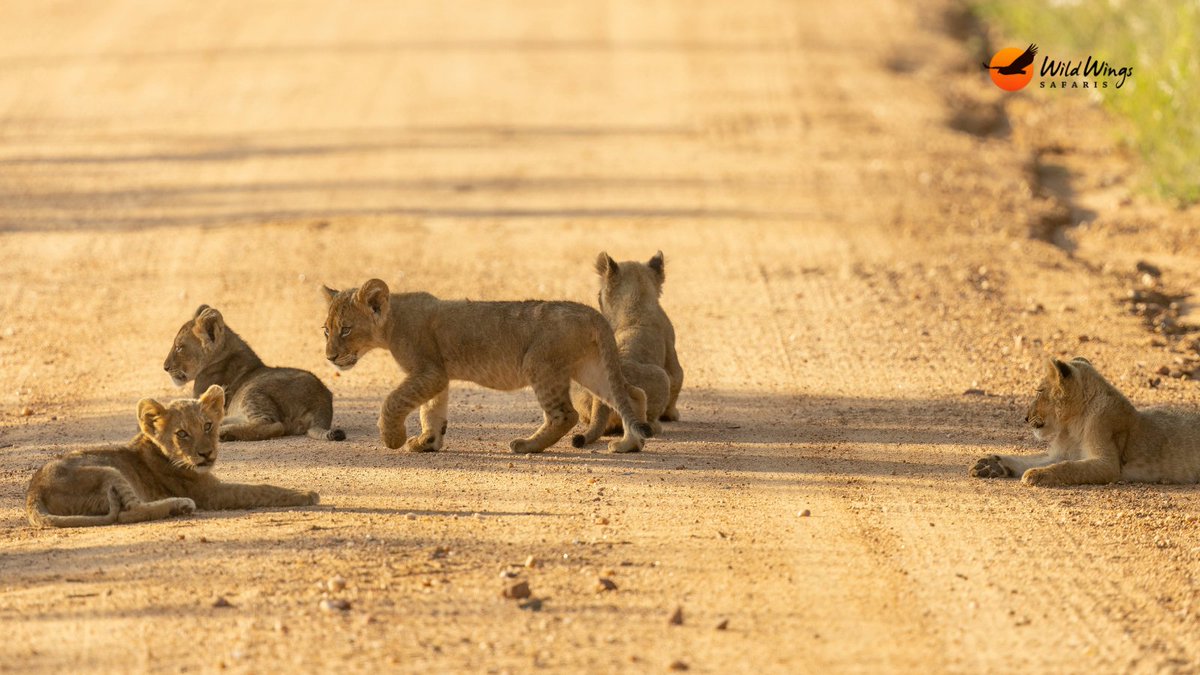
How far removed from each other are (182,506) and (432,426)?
1.96m

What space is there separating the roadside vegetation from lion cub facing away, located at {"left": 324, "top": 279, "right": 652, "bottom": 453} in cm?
986

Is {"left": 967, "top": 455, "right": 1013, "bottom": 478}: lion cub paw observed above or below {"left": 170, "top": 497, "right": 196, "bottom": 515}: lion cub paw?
above

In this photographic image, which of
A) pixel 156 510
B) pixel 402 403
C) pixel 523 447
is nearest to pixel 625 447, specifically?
pixel 523 447

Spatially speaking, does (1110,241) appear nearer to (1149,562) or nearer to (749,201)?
(749,201)

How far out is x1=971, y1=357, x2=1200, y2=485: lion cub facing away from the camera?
936 cm

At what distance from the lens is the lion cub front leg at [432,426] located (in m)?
9.97

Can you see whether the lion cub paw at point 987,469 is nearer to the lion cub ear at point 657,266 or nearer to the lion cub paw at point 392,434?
the lion cub ear at point 657,266

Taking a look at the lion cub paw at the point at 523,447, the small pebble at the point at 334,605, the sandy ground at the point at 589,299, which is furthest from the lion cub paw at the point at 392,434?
the small pebble at the point at 334,605

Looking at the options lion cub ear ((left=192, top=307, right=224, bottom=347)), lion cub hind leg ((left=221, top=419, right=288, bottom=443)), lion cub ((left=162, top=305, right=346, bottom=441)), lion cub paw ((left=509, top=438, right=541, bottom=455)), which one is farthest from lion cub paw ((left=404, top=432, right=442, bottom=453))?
lion cub ear ((left=192, top=307, right=224, bottom=347))

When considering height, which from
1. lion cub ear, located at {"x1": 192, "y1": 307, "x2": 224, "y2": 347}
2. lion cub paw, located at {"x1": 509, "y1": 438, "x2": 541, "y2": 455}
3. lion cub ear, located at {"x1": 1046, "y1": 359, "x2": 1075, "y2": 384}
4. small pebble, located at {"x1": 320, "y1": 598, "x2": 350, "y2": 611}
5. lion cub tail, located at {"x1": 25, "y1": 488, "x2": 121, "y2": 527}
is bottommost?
small pebble, located at {"x1": 320, "y1": 598, "x2": 350, "y2": 611}

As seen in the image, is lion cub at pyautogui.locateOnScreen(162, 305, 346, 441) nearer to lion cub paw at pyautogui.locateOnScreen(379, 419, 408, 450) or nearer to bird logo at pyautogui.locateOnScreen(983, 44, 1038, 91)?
lion cub paw at pyautogui.locateOnScreen(379, 419, 408, 450)

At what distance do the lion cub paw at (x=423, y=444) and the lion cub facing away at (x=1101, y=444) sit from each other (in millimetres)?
3130

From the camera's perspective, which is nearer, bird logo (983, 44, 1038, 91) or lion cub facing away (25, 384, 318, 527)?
lion cub facing away (25, 384, 318, 527)

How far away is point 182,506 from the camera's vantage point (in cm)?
842
